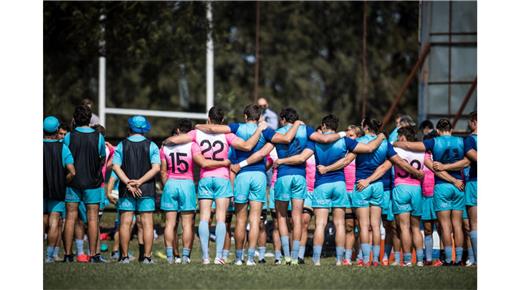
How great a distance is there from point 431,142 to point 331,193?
1604 millimetres

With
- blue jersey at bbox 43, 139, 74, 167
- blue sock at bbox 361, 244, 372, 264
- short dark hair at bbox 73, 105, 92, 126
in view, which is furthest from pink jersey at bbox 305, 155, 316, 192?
blue jersey at bbox 43, 139, 74, 167

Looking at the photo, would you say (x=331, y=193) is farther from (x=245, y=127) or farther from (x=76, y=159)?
(x=76, y=159)

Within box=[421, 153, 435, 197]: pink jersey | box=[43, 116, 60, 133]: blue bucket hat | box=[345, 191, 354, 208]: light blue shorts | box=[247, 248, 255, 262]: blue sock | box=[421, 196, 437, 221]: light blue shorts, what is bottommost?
box=[247, 248, 255, 262]: blue sock

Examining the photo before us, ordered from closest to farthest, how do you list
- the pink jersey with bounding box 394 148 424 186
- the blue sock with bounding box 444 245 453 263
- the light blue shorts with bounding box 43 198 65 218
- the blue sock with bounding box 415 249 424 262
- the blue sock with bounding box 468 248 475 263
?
the light blue shorts with bounding box 43 198 65 218 < the blue sock with bounding box 444 245 453 263 < the pink jersey with bounding box 394 148 424 186 < the blue sock with bounding box 415 249 424 262 < the blue sock with bounding box 468 248 475 263

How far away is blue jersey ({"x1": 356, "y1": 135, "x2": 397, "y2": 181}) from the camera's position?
16000mm

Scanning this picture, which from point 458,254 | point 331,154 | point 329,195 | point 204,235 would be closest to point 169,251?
point 204,235

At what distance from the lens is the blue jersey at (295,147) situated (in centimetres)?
1550

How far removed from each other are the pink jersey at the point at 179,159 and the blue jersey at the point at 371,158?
237 cm

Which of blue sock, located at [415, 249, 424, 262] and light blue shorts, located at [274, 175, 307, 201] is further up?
light blue shorts, located at [274, 175, 307, 201]

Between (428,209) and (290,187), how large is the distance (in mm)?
2441

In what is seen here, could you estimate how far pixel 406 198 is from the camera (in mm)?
16250

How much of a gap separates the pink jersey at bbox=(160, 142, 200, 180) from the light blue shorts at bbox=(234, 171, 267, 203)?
0.68 m

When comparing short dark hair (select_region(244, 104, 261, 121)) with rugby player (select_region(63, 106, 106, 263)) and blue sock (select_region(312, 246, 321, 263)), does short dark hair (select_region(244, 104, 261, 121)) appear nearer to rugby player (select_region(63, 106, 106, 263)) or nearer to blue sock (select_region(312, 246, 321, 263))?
blue sock (select_region(312, 246, 321, 263))
